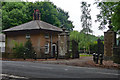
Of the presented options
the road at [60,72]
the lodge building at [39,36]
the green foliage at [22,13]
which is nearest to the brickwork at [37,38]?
the lodge building at [39,36]

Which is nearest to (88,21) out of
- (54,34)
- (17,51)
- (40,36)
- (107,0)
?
(54,34)

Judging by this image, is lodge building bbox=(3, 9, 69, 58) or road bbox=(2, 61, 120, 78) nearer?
road bbox=(2, 61, 120, 78)

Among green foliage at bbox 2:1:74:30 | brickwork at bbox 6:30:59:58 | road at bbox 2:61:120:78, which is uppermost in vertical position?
green foliage at bbox 2:1:74:30

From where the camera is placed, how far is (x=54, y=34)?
3581 centimetres

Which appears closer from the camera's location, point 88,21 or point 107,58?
point 107,58

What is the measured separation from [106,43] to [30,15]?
29.4 metres

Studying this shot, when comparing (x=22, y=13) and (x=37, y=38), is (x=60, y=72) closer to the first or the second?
A: (x=37, y=38)

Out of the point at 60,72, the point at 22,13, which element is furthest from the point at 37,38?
the point at 60,72

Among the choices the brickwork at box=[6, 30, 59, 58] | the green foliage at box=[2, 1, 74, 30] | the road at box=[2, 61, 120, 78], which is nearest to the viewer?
the road at box=[2, 61, 120, 78]

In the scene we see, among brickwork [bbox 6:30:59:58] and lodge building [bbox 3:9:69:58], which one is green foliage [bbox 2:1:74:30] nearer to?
brickwork [bbox 6:30:59:58]

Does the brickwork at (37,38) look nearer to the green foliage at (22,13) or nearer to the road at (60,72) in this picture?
the green foliage at (22,13)

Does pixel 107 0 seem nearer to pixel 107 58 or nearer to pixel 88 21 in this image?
pixel 107 58

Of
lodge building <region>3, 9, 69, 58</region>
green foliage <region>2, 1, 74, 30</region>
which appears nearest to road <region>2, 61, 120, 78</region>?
lodge building <region>3, 9, 69, 58</region>

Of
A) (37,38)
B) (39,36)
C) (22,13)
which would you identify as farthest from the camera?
(22,13)
